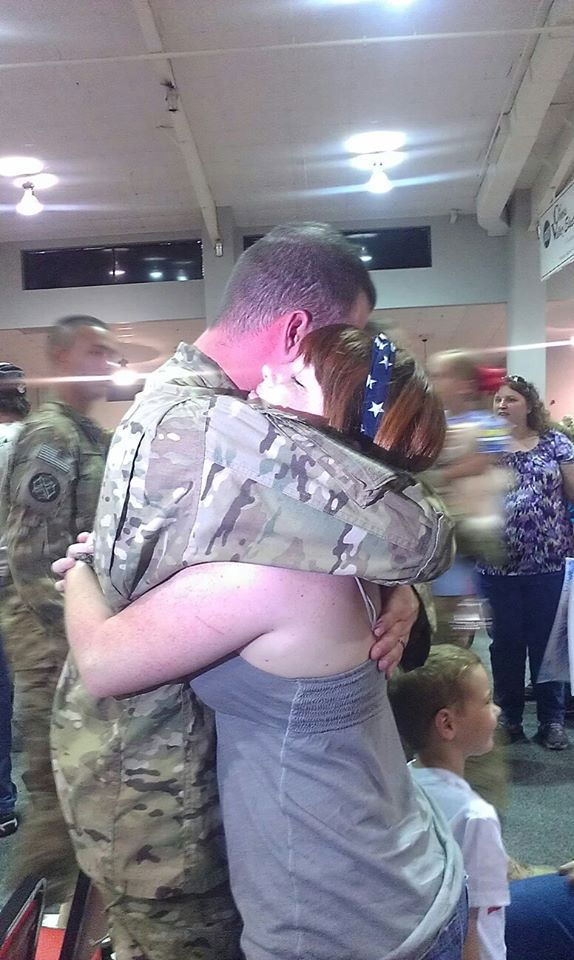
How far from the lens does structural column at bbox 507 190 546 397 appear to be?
22.5 feet

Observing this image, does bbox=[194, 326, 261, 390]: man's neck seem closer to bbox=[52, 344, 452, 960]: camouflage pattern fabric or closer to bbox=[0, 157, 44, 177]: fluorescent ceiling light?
bbox=[52, 344, 452, 960]: camouflage pattern fabric

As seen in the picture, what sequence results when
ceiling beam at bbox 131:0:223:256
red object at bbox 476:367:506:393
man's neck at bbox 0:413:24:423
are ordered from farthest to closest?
ceiling beam at bbox 131:0:223:256, man's neck at bbox 0:413:24:423, red object at bbox 476:367:506:393

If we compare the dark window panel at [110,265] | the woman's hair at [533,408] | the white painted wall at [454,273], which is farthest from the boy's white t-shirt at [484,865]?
the dark window panel at [110,265]

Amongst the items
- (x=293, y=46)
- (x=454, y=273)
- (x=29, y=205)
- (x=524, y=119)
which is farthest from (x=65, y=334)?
(x=454, y=273)

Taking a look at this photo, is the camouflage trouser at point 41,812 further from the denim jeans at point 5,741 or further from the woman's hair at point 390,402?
the woman's hair at point 390,402

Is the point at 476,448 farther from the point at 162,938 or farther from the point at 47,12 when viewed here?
the point at 47,12

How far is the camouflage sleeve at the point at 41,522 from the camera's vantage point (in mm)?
2014

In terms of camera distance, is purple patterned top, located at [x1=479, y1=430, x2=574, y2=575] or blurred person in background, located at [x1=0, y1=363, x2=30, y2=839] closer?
blurred person in background, located at [x1=0, y1=363, x2=30, y2=839]

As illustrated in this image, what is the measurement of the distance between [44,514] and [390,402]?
57.0 inches

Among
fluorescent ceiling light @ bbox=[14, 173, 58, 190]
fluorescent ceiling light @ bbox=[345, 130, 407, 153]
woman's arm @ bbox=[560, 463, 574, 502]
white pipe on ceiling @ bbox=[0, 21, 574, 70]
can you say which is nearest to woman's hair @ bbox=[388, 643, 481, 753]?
woman's arm @ bbox=[560, 463, 574, 502]

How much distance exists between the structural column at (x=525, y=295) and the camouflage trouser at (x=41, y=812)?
222 inches

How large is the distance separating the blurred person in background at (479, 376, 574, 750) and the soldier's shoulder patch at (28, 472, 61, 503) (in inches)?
74.7

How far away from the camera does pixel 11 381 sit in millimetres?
3211

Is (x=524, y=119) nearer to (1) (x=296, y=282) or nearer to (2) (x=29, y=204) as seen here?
(2) (x=29, y=204)
